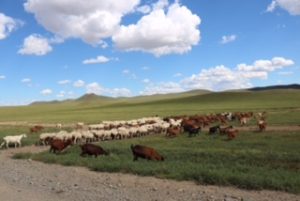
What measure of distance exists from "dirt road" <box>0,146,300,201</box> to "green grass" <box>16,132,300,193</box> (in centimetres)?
48

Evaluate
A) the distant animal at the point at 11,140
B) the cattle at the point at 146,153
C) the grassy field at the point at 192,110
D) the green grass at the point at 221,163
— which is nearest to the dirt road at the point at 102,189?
the green grass at the point at 221,163

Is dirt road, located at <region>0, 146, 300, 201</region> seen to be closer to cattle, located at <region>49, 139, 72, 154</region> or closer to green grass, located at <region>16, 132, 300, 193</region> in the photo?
green grass, located at <region>16, 132, 300, 193</region>

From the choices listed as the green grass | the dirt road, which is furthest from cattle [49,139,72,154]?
the dirt road

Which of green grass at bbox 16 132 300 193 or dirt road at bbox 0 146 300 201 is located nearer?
dirt road at bbox 0 146 300 201

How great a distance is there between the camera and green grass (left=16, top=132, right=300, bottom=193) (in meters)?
14.8

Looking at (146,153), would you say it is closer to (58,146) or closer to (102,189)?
(102,189)

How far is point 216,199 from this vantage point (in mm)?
13062

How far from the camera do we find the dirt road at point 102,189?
530 inches

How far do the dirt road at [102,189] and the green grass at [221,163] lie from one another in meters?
0.48

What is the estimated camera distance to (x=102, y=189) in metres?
14.9

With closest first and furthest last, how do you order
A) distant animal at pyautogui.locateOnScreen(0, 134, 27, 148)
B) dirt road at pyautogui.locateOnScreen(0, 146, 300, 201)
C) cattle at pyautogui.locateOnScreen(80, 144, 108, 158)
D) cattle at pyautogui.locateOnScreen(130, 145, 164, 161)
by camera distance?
1. dirt road at pyautogui.locateOnScreen(0, 146, 300, 201)
2. cattle at pyautogui.locateOnScreen(130, 145, 164, 161)
3. cattle at pyautogui.locateOnScreen(80, 144, 108, 158)
4. distant animal at pyautogui.locateOnScreen(0, 134, 27, 148)

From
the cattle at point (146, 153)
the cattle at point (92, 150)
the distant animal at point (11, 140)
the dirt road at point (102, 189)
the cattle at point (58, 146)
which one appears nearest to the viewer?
the dirt road at point (102, 189)

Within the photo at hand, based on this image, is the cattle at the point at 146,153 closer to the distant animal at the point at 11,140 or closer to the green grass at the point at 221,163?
the green grass at the point at 221,163

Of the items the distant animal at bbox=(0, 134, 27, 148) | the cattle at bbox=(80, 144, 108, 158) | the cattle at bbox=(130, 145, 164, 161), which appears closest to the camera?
the cattle at bbox=(130, 145, 164, 161)
